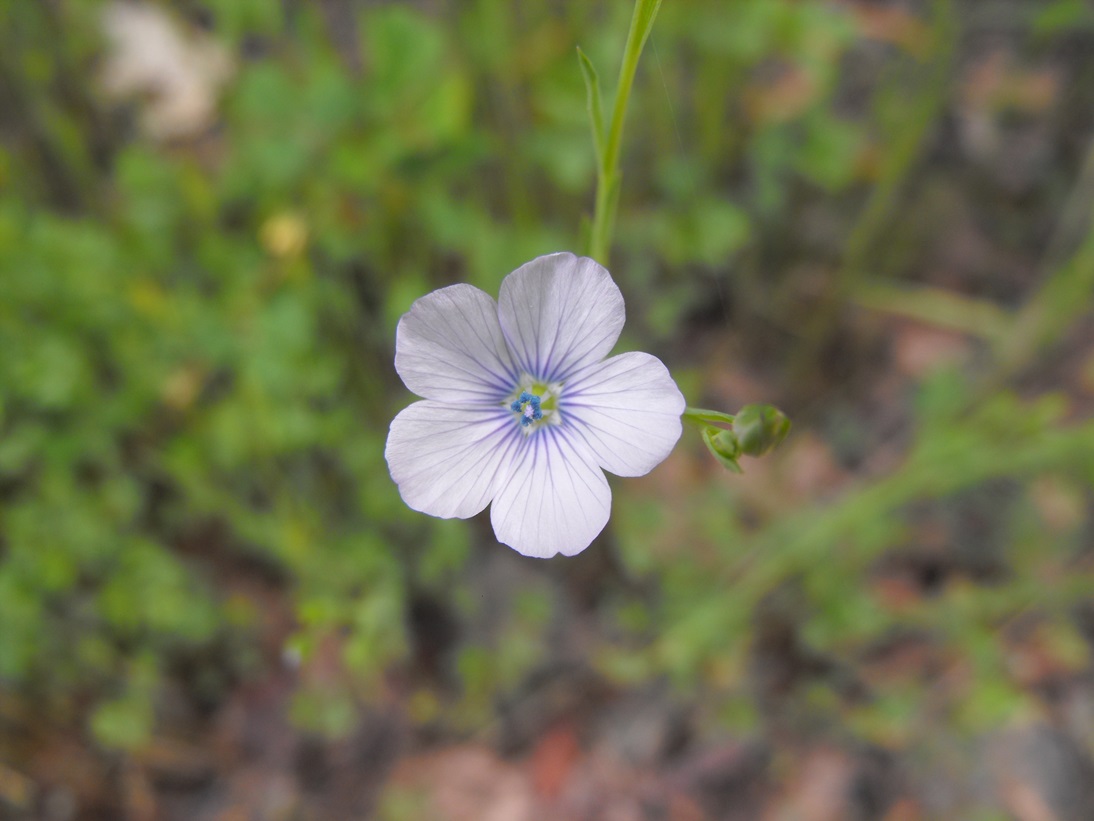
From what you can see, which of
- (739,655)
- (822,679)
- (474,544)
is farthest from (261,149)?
(822,679)

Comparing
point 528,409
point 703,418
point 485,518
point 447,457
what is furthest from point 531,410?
point 485,518

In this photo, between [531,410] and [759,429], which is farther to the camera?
[531,410]

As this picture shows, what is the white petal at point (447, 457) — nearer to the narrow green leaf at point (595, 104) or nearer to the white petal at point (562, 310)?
the white petal at point (562, 310)

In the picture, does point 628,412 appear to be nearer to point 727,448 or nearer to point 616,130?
point 727,448

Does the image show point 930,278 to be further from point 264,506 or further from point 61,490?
point 61,490

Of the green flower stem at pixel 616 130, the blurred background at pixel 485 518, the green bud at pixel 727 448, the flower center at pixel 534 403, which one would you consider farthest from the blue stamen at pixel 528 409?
the blurred background at pixel 485 518

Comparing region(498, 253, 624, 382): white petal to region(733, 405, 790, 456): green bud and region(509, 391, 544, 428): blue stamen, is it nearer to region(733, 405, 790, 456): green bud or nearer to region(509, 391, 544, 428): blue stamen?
region(509, 391, 544, 428): blue stamen

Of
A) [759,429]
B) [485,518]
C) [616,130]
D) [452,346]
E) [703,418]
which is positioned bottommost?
[759,429]

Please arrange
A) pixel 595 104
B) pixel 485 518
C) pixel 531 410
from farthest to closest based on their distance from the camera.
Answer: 1. pixel 485 518
2. pixel 531 410
3. pixel 595 104
